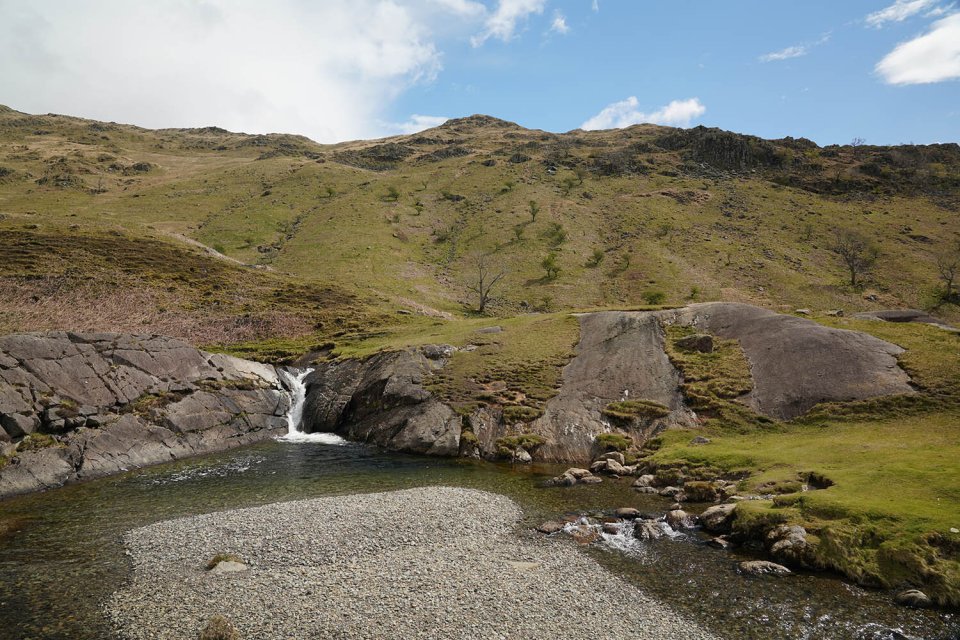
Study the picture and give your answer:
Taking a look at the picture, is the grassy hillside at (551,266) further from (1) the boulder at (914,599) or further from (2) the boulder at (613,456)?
(2) the boulder at (613,456)

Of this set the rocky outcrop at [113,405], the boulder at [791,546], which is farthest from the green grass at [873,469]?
the rocky outcrop at [113,405]

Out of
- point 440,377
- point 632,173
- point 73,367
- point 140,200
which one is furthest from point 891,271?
point 140,200

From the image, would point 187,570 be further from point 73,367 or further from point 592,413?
point 592,413

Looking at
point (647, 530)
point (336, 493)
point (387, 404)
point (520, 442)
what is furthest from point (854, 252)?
point (336, 493)

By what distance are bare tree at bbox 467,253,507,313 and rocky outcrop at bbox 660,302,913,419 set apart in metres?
55.2

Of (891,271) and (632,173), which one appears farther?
(632,173)

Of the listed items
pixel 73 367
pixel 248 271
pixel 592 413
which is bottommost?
pixel 592 413

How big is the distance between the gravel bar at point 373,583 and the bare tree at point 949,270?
117914 mm

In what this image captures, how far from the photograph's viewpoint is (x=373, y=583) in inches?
711

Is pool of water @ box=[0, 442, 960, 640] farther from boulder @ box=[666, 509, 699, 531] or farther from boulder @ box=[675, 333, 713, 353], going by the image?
boulder @ box=[675, 333, 713, 353]

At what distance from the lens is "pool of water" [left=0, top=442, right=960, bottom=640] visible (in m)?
16.0

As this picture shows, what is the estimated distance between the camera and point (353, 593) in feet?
56.7

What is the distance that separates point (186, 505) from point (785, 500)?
3135 cm

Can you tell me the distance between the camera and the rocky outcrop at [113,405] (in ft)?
106
